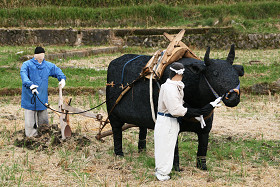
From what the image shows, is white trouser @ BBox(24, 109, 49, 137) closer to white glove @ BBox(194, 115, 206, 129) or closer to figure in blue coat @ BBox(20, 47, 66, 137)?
figure in blue coat @ BBox(20, 47, 66, 137)

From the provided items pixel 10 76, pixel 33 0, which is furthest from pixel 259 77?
pixel 33 0

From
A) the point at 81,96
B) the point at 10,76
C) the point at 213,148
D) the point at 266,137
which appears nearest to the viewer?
→ the point at 213,148

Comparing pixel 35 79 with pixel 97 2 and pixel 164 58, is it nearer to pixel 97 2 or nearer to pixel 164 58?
pixel 164 58

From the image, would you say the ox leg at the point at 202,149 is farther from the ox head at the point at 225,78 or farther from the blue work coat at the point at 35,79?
the blue work coat at the point at 35,79

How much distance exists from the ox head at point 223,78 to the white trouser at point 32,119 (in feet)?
10.6

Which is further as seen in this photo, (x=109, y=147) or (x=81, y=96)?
(x=81, y=96)

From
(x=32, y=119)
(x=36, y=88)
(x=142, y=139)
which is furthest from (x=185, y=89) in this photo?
(x=32, y=119)

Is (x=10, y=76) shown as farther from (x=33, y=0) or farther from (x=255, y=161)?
(x=33, y=0)

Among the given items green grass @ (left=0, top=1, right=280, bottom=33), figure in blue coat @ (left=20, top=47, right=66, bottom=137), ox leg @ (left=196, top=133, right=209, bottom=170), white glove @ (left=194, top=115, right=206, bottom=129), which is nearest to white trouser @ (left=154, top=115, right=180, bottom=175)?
white glove @ (left=194, top=115, right=206, bottom=129)

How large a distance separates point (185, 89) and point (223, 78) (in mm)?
533

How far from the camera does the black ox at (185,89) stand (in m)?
5.25

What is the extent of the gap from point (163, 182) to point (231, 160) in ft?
4.81

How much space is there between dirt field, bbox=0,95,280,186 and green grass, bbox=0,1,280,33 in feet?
40.9

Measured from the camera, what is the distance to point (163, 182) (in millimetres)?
5363
